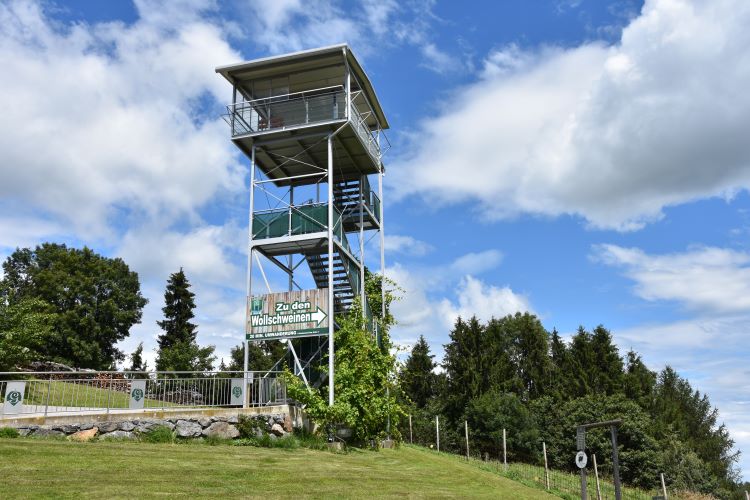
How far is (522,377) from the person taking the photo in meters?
57.9

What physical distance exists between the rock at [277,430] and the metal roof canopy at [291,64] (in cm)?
1252

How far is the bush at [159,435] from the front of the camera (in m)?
16.0

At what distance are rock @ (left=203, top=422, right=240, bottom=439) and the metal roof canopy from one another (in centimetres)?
1264

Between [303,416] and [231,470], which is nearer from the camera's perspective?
[231,470]

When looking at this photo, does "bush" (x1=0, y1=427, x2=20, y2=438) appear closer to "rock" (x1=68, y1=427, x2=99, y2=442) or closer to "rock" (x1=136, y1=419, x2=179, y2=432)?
"rock" (x1=68, y1=427, x2=99, y2=442)

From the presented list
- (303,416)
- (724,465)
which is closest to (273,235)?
(303,416)

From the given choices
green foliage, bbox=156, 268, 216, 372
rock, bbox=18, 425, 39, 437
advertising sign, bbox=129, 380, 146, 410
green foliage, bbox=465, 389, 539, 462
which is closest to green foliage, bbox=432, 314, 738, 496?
green foliage, bbox=465, 389, 539, 462

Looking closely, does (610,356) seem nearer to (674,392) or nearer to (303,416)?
(674,392)

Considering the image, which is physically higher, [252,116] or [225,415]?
[252,116]

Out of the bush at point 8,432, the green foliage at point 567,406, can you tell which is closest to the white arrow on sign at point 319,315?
the bush at point 8,432

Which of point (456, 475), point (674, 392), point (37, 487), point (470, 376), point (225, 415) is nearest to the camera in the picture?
point (37, 487)

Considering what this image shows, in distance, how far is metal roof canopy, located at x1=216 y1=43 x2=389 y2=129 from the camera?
22.0 meters

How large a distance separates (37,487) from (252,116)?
628 inches

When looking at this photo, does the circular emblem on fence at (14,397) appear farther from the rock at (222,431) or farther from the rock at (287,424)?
the rock at (287,424)
